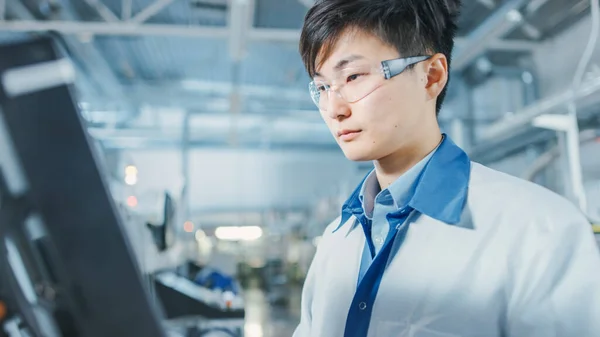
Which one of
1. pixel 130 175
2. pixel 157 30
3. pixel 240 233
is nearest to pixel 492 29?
pixel 157 30

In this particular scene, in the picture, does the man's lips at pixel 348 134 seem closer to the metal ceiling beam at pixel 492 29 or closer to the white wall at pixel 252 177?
the metal ceiling beam at pixel 492 29

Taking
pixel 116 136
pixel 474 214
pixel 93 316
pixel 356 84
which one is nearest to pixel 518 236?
pixel 474 214

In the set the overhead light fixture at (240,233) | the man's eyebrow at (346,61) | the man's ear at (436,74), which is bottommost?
the man's ear at (436,74)

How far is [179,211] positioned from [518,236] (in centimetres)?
439

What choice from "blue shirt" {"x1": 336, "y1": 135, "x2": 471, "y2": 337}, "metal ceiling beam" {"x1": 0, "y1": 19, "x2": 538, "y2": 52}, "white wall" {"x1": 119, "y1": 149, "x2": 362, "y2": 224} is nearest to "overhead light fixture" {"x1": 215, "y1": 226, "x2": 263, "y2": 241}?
"white wall" {"x1": 119, "y1": 149, "x2": 362, "y2": 224}

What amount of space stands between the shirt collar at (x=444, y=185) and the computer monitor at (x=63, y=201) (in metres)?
0.63

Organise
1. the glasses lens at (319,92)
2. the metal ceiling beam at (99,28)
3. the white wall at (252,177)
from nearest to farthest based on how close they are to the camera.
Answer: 1. the glasses lens at (319,92)
2. the metal ceiling beam at (99,28)
3. the white wall at (252,177)

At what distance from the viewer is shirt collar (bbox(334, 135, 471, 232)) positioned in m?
0.76

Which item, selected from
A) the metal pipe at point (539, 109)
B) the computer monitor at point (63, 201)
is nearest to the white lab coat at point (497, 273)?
the computer monitor at point (63, 201)

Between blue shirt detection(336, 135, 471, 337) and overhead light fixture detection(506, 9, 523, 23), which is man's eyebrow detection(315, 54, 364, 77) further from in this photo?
overhead light fixture detection(506, 9, 523, 23)

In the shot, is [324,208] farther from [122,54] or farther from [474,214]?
[474,214]

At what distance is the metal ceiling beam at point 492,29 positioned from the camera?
3654mm

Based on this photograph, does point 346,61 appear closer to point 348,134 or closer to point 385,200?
point 348,134

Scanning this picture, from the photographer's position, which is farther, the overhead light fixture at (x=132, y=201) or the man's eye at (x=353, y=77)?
the overhead light fixture at (x=132, y=201)
